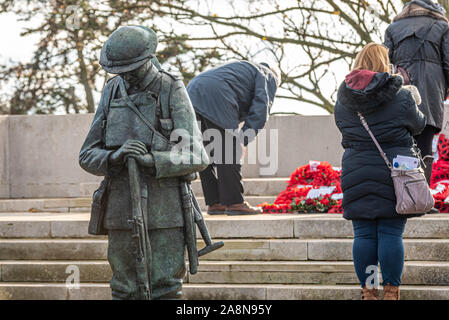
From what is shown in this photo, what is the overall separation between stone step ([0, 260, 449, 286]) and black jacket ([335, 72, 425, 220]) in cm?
143

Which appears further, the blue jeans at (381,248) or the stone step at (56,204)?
the stone step at (56,204)

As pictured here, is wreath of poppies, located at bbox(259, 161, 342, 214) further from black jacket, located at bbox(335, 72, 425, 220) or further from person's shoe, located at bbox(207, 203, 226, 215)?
black jacket, located at bbox(335, 72, 425, 220)

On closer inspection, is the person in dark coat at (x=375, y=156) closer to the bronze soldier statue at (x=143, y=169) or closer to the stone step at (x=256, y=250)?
the bronze soldier statue at (x=143, y=169)

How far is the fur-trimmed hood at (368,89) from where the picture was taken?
5.37m

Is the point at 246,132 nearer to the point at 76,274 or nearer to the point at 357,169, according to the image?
the point at 76,274

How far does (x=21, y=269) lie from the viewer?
7441 mm

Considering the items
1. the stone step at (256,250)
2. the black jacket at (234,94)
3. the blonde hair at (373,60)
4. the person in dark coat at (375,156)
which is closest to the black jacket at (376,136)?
the person in dark coat at (375,156)

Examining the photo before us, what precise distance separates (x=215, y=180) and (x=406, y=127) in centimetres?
338

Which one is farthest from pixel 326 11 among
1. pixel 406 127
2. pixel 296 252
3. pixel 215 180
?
pixel 406 127

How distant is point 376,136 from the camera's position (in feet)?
18.0

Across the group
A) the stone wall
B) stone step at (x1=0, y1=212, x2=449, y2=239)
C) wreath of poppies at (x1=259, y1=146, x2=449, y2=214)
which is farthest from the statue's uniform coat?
the stone wall

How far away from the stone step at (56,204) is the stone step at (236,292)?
308 centimetres

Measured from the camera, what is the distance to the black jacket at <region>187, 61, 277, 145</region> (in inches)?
326

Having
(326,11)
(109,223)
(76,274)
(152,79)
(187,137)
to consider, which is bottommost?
(76,274)
